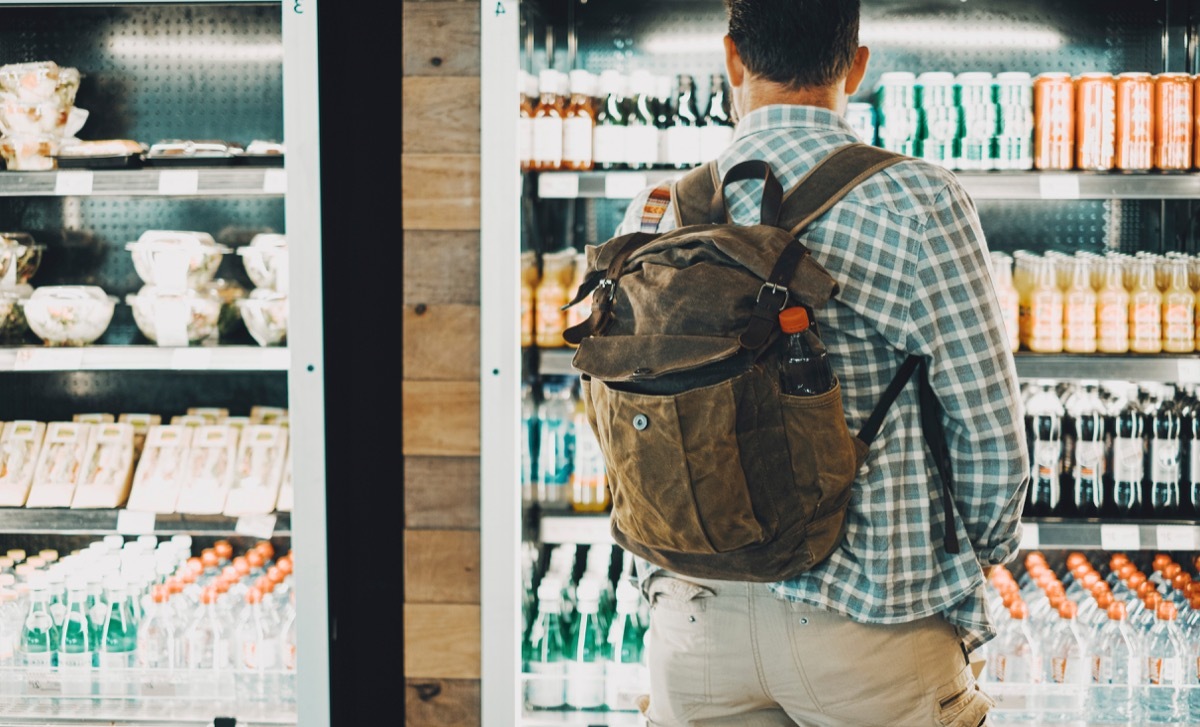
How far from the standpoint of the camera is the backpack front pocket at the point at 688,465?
3.86 feet

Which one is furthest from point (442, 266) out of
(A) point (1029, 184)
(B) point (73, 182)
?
(A) point (1029, 184)

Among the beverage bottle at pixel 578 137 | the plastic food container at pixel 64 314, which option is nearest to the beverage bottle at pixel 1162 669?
the beverage bottle at pixel 578 137

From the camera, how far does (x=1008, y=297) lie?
2.33 metres

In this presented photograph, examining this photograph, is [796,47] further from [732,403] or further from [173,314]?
[173,314]

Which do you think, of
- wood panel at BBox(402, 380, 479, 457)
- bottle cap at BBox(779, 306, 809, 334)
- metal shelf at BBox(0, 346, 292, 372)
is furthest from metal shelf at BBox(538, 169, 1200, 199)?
bottle cap at BBox(779, 306, 809, 334)

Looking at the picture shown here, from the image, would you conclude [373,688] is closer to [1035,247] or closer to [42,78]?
[42,78]

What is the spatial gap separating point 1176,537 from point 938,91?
1.11 m

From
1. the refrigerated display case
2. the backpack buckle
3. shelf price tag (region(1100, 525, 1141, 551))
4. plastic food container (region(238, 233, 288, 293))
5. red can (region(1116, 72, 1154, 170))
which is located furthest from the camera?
plastic food container (region(238, 233, 288, 293))

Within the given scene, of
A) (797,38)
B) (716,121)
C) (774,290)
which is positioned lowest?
(774,290)

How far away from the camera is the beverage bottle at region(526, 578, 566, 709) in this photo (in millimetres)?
2148

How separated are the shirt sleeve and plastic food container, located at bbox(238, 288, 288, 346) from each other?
152 centimetres

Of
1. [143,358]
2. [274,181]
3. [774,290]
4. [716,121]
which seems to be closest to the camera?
[774,290]

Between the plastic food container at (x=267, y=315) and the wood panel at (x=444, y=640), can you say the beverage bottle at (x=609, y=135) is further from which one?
the wood panel at (x=444, y=640)

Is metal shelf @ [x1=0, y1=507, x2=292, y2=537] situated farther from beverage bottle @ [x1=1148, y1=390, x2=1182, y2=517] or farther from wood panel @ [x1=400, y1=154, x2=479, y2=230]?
→ beverage bottle @ [x1=1148, y1=390, x2=1182, y2=517]
